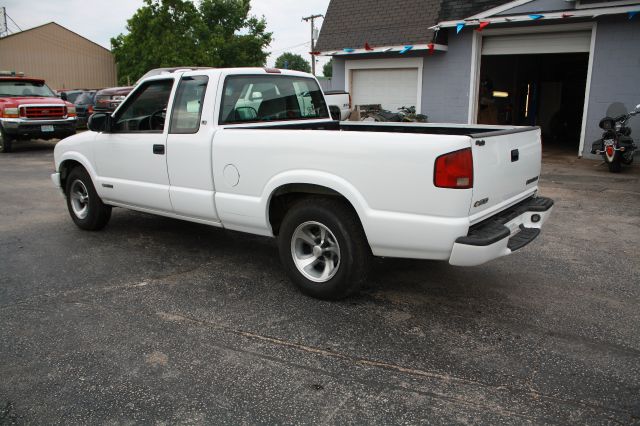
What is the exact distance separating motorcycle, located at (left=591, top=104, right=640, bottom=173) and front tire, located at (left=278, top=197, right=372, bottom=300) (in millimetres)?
8539

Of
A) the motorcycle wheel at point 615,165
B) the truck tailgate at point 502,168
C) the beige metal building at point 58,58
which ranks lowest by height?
the motorcycle wheel at point 615,165

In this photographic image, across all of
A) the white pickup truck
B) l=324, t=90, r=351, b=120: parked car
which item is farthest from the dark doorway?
the white pickup truck

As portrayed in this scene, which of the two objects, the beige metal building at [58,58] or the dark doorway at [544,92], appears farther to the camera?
the beige metal building at [58,58]

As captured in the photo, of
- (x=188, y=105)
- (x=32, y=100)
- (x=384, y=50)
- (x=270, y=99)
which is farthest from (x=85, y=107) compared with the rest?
(x=270, y=99)

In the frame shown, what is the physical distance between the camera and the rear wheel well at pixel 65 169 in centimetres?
649

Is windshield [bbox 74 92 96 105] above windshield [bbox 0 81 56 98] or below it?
below

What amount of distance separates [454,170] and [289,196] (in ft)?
5.15

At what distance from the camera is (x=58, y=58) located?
136 feet

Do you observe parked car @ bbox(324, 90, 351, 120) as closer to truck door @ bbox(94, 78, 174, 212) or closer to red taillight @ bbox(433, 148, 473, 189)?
truck door @ bbox(94, 78, 174, 212)

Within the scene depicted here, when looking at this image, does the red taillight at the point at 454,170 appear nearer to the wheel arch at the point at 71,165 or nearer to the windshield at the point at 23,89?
the wheel arch at the point at 71,165

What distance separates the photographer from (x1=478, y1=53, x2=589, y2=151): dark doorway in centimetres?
1794

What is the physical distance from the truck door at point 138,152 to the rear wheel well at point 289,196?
1.22 metres

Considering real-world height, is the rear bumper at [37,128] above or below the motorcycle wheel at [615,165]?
above

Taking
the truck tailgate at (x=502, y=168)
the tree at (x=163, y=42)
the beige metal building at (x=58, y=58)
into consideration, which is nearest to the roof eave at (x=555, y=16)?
the truck tailgate at (x=502, y=168)
